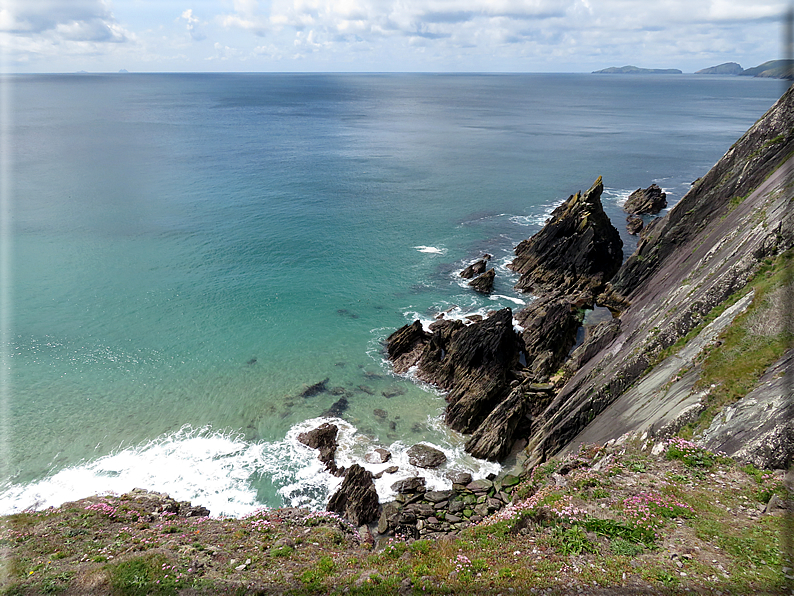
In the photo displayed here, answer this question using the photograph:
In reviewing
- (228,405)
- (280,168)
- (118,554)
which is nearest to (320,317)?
(228,405)

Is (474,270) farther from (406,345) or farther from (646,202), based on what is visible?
(646,202)

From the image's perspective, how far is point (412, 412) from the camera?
38.2 meters

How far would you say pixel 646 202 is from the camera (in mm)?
82062

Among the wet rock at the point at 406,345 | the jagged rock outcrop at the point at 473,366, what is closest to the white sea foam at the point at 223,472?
the jagged rock outcrop at the point at 473,366

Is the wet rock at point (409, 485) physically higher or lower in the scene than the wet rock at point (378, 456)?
higher

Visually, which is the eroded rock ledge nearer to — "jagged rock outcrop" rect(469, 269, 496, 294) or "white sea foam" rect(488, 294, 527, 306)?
"white sea foam" rect(488, 294, 527, 306)

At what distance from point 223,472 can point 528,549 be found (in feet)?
78.2

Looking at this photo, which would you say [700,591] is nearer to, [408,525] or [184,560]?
[408,525]

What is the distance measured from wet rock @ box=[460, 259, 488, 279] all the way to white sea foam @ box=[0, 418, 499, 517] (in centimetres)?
2823

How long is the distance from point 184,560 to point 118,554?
3921 mm

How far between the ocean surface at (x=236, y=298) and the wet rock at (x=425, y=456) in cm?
68

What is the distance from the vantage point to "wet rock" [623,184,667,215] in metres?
81.2

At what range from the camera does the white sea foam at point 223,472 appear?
30406mm

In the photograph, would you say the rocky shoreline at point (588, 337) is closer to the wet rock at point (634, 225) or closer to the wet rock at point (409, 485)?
the wet rock at point (409, 485)
